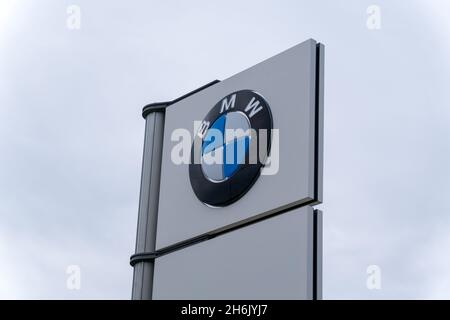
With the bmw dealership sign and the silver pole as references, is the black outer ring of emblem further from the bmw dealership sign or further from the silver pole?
the silver pole

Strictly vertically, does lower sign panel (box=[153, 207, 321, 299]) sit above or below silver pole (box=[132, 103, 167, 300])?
below

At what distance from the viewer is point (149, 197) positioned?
12266 millimetres

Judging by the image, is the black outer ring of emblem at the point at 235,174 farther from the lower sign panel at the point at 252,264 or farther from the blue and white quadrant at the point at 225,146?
Answer: the lower sign panel at the point at 252,264

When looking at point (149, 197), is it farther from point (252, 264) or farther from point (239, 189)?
point (252, 264)

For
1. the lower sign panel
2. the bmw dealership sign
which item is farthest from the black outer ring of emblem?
the lower sign panel

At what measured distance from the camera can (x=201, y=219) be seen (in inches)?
447

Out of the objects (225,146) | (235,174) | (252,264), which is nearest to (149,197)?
(225,146)

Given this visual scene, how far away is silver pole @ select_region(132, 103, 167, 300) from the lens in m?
11.8

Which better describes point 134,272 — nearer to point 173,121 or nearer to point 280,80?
point 173,121

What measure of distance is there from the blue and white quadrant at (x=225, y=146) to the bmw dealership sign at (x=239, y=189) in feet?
0.04

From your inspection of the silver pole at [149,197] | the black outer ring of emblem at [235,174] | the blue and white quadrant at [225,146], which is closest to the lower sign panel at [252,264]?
the silver pole at [149,197]

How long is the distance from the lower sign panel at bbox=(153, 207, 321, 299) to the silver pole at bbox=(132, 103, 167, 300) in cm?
23

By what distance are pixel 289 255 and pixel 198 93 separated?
2881 mm
